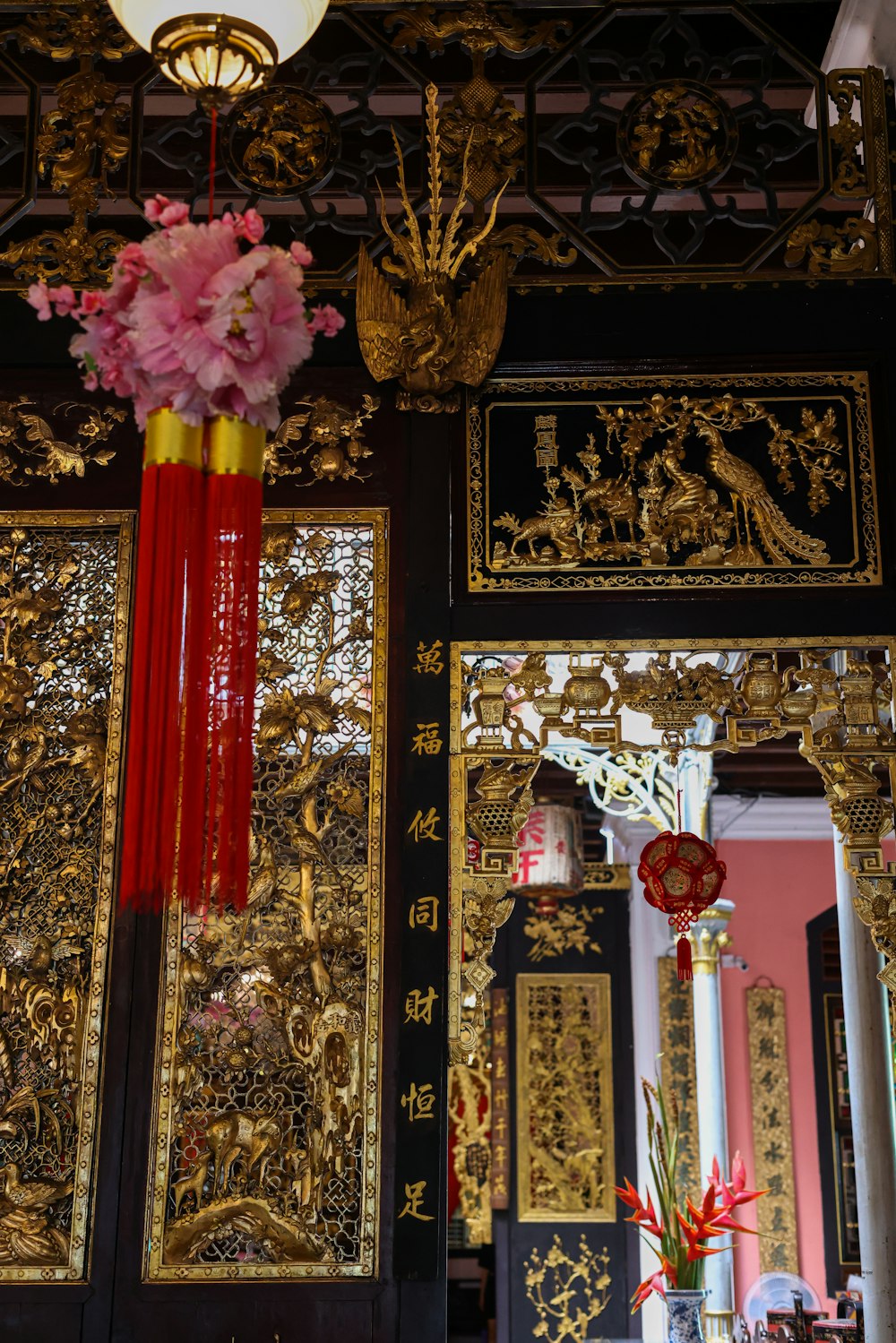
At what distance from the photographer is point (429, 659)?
3.84m

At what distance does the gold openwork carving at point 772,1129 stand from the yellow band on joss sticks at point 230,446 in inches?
280

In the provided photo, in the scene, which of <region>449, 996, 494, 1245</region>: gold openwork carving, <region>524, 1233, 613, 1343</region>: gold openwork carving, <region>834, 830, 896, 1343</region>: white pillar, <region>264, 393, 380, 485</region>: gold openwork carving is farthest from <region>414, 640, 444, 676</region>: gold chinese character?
<region>449, 996, 494, 1245</region>: gold openwork carving

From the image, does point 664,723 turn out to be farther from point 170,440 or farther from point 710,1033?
point 710,1033

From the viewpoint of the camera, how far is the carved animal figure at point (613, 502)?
3932 millimetres

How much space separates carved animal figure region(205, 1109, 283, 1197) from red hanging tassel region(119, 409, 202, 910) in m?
1.05

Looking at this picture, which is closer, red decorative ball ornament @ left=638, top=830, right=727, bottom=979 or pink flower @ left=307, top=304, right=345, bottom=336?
pink flower @ left=307, top=304, right=345, bottom=336

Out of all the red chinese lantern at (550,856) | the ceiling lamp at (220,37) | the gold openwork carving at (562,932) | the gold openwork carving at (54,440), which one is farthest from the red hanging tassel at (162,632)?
the gold openwork carving at (562,932)

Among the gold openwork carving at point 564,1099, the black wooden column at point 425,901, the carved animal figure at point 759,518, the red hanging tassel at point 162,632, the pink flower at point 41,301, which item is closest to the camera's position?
the pink flower at point 41,301

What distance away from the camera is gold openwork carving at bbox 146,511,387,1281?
3.57 meters

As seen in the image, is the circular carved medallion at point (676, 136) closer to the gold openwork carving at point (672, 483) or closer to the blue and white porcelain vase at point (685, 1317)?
the gold openwork carving at point (672, 483)

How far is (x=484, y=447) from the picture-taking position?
4.02 meters

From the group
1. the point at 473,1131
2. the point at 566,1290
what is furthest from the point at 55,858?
the point at 473,1131

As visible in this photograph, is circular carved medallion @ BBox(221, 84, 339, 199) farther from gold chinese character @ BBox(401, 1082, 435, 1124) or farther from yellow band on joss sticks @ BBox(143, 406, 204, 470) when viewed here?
gold chinese character @ BBox(401, 1082, 435, 1124)

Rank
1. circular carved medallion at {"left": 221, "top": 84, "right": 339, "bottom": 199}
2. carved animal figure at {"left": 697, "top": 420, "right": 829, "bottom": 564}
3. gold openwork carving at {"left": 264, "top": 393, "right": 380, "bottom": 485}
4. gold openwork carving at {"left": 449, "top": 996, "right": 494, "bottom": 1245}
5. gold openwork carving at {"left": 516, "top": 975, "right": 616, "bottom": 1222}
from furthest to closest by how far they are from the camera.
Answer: gold openwork carving at {"left": 449, "top": 996, "right": 494, "bottom": 1245} < gold openwork carving at {"left": 516, "top": 975, "right": 616, "bottom": 1222} < circular carved medallion at {"left": 221, "top": 84, "right": 339, "bottom": 199} < gold openwork carving at {"left": 264, "top": 393, "right": 380, "bottom": 485} < carved animal figure at {"left": 697, "top": 420, "right": 829, "bottom": 564}
